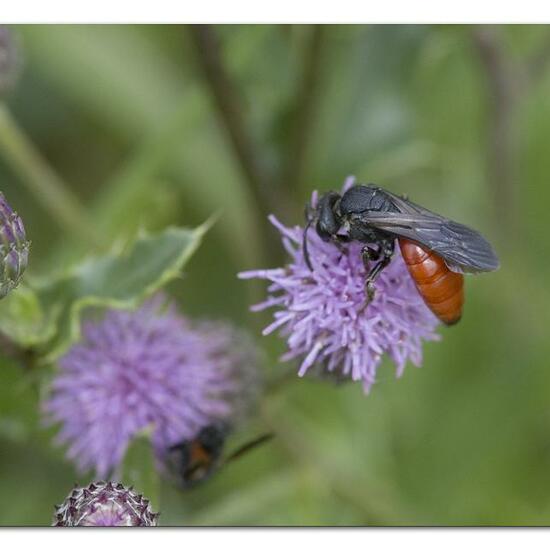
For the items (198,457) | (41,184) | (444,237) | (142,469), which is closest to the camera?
(444,237)

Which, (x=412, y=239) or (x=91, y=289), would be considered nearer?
(x=412, y=239)

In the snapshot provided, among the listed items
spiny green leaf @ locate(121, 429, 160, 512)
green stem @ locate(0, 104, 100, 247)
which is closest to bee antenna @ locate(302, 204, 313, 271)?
spiny green leaf @ locate(121, 429, 160, 512)

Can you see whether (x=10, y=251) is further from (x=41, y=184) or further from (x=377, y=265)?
(x=41, y=184)

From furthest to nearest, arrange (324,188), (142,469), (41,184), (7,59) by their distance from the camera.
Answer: (324,188) → (41,184) → (7,59) → (142,469)

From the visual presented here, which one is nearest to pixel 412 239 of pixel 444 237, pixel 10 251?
pixel 444 237

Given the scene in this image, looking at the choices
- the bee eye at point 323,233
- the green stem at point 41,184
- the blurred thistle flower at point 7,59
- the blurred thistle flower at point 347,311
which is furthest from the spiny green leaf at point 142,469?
the blurred thistle flower at point 7,59

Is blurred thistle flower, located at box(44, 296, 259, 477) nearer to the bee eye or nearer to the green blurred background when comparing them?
the green blurred background

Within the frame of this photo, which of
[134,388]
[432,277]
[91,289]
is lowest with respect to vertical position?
[432,277]
